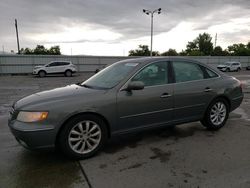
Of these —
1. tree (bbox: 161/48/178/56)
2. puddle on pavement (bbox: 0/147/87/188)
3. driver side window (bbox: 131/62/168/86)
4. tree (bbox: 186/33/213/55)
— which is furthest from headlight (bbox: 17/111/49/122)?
tree (bbox: 186/33/213/55)

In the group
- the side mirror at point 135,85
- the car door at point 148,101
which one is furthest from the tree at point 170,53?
the side mirror at point 135,85

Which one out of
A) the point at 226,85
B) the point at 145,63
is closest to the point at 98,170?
the point at 145,63

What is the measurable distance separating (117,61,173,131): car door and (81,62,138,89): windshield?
0.22 metres

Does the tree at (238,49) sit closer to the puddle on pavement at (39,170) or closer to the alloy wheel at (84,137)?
the alloy wheel at (84,137)

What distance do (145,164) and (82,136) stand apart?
40.0 inches

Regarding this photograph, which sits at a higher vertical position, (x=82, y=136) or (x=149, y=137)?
(x=82, y=136)

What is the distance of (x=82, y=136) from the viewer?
354 cm

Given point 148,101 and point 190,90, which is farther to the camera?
point 190,90

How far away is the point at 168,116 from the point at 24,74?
24815 millimetres

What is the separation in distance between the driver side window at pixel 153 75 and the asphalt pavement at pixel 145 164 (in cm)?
110

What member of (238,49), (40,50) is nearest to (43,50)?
(40,50)

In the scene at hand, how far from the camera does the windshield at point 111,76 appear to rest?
397cm

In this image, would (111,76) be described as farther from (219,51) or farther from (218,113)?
(219,51)

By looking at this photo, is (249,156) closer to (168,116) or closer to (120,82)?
(168,116)
